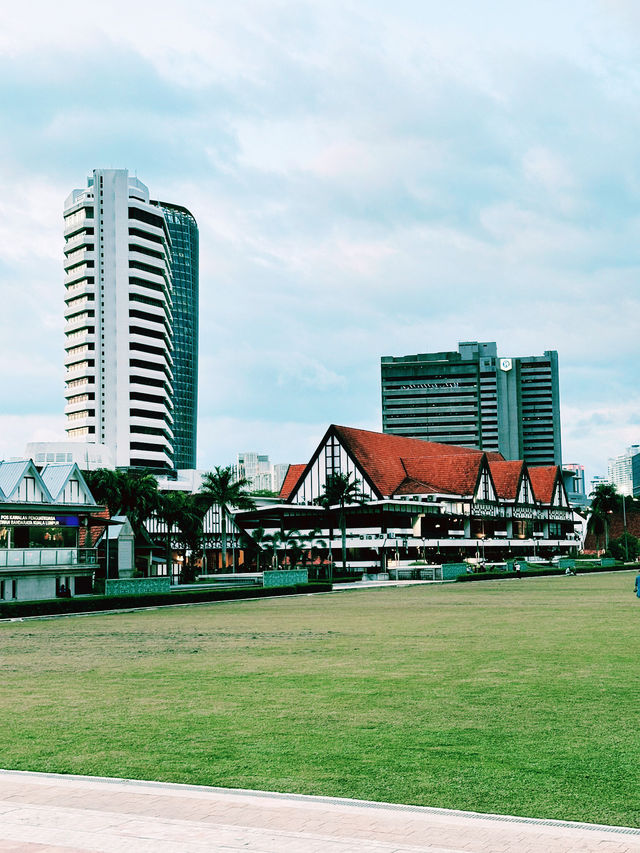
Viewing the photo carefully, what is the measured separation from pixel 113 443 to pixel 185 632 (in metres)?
124

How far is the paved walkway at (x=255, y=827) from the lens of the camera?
21.7 feet

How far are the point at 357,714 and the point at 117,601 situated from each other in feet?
97.2

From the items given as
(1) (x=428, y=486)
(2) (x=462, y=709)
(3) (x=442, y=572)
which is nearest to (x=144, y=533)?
(3) (x=442, y=572)

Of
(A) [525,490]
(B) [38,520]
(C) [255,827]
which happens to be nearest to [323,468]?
(A) [525,490]

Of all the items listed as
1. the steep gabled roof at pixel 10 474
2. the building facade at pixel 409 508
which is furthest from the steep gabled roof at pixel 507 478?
the steep gabled roof at pixel 10 474

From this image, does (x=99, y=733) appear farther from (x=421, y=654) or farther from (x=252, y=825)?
(x=421, y=654)

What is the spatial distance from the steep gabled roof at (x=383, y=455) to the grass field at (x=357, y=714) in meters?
82.0

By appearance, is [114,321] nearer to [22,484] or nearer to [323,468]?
[323,468]

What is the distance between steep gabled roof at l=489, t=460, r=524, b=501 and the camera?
12262 cm

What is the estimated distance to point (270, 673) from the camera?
16.1 m

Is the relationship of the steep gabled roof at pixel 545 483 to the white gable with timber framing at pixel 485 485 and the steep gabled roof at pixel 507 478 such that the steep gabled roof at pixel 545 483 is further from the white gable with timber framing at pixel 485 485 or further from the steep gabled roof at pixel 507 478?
the white gable with timber framing at pixel 485 485

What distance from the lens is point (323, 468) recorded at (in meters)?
107

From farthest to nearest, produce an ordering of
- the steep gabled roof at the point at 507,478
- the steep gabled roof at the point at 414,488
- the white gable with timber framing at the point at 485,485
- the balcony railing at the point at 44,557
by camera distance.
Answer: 1. the steep gabled roof at the point at 507,478
2. the white gable with timber framing at the point at 485,485
3. the steep gabled roof at the point at 414,488
4. the balcony railing at the point at 44,557

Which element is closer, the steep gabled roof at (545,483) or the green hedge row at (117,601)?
the green hedge row at (117,601)
